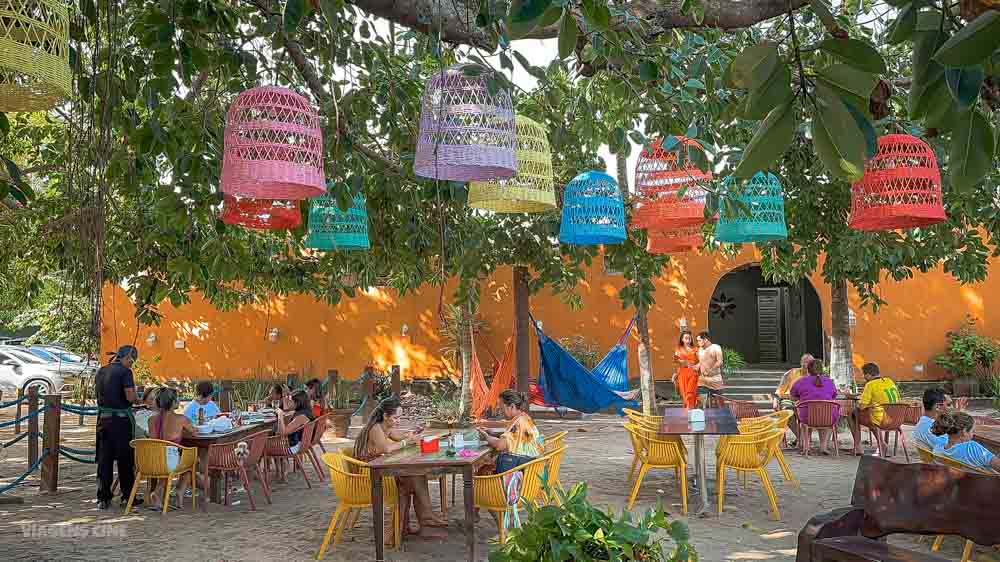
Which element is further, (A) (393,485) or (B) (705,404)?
(B) (705,404)

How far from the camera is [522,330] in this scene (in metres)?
10.4

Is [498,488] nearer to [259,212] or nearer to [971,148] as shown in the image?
[259,212]

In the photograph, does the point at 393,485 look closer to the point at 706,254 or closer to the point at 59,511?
the point at 59,511

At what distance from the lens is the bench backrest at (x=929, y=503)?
2713 millimetres

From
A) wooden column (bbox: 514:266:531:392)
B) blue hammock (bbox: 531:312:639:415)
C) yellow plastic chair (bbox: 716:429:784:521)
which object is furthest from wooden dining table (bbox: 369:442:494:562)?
blue hammock (bbox: 531:312:639:415)

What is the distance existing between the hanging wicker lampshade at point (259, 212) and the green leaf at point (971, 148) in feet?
11.4

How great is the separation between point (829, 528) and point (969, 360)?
36.1 feet

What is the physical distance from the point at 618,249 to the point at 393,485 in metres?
2.20

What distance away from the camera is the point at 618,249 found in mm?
5586

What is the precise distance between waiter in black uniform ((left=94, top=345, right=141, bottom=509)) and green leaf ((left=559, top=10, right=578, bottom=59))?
5.62 meters

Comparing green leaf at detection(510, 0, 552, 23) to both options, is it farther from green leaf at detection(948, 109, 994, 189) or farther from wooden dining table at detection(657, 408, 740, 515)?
wooden dining table at detection(657, 408, 740, 515)

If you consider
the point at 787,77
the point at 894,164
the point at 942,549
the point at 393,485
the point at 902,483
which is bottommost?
the point at 942,549

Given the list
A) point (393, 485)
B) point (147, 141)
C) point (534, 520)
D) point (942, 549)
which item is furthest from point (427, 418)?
point (534, 520)

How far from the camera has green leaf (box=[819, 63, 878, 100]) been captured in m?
0.89
